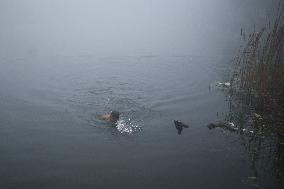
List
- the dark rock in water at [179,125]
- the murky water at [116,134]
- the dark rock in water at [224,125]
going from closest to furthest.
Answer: the murky water at [116,134]
the dark rock in water at [224,125]
the dark rock in water at [179,125]

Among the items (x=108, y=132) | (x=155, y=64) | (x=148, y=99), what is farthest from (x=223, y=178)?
(x=155, y=64)

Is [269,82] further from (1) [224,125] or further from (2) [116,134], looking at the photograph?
(2) [116,134]

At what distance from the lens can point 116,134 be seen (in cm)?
793

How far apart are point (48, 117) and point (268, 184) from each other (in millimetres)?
5824

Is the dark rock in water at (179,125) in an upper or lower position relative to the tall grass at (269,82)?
lower

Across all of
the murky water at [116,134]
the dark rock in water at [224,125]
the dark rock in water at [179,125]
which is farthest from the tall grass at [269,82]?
the dark rock in water at [179,125]

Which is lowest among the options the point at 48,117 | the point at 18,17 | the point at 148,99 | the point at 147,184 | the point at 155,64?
the point at 147,184

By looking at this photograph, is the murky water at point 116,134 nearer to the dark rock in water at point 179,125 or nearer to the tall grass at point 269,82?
the dark rock in water at point 179,125

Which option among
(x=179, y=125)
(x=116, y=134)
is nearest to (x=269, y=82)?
(x=179, y=125)

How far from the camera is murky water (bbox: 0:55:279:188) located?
21.1ft

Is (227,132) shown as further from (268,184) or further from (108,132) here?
(108,132)

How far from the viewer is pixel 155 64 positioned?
1502 cm

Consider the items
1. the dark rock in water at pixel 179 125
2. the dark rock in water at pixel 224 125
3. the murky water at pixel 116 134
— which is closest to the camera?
the murky water at pixel 116 134

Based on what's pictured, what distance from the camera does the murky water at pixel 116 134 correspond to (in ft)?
21.1
